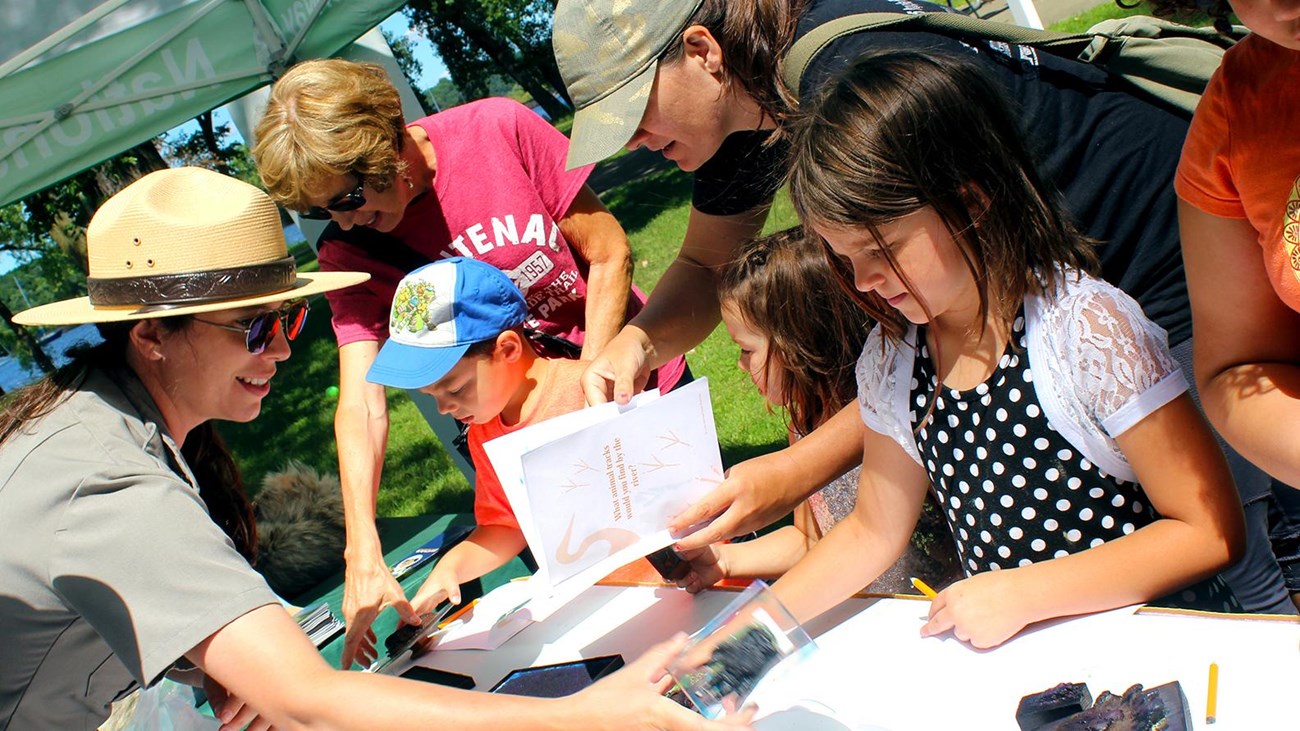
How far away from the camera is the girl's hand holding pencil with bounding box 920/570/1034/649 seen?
1.50m

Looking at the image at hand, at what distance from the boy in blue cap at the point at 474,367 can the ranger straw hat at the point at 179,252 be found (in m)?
0.47

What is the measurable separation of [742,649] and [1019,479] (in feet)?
1.93

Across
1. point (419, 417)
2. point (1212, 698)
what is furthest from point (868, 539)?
point (419, 417)

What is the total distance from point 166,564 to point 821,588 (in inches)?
42.9

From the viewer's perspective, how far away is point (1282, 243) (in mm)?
1233

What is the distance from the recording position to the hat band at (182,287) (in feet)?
5.94

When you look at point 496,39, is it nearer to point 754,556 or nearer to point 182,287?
point 754,556

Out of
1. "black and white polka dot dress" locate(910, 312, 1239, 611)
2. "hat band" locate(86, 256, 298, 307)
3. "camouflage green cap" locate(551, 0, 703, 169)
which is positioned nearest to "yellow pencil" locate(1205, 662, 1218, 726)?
"black and white polka dot dress" locate(910, 312, 1239, 611)

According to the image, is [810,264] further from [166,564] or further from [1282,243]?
[166,564]

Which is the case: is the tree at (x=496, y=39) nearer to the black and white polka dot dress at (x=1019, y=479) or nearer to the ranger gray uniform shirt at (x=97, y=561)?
the ranger gray uniform shirt at (x=97, y=561)

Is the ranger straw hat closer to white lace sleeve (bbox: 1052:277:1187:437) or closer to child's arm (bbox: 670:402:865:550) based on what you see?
child's arm (bbox: 670:402:865:550)

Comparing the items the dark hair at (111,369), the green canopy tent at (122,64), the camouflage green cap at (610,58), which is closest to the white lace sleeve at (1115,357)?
the camouflage green cap at (610,58)

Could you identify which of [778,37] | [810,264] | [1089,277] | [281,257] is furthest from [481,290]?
[1089,277]

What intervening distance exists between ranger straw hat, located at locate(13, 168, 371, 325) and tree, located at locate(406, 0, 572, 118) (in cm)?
1978
